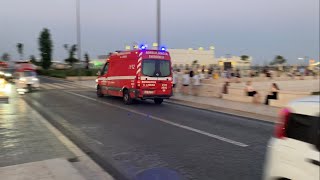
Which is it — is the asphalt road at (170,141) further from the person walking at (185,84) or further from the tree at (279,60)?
the tree at (279,60)

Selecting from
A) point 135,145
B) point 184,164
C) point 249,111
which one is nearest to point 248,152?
point 184,164

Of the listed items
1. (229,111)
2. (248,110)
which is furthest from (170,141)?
(248,110)

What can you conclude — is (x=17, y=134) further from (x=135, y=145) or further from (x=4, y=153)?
(x=135, y=145)

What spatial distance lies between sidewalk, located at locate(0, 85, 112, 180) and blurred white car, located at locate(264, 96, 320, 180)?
3.23 m

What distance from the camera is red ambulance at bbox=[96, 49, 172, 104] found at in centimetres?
2027

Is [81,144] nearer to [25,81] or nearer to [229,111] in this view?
[229,111]

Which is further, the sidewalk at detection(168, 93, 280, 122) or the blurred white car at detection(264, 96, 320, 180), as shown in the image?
the sidewalk at detection(168, 93, 280, 122)

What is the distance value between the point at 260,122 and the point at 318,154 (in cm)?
1013

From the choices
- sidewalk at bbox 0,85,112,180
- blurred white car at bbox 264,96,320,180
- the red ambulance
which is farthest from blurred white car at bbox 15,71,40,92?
blurred white car at bbox 264,96,320,180

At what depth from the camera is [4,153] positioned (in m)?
8.62

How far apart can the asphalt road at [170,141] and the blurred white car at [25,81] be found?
13.2 meters

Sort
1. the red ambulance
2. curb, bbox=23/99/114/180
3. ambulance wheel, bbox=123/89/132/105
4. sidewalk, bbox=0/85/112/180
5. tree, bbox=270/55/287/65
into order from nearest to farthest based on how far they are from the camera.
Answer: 1. sidewalk, bbox=0/85/112/180
2. curb, bbox=23/99/114/180
3. the red ambulance
4. ambulance wheel, bbox=123/89/132/105
5. tree, bbox=270/55/287/65

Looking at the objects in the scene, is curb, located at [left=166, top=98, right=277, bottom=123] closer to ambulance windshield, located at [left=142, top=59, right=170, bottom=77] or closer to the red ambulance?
the red ambulance

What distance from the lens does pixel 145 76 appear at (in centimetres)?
2030
